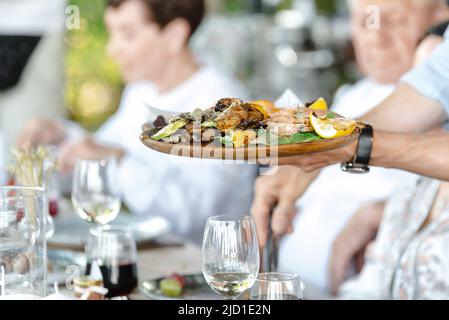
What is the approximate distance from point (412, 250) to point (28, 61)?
9.88 ft

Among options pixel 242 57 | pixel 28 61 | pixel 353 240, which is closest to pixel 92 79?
pixel 242 57

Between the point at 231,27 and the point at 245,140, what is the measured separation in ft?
17.4

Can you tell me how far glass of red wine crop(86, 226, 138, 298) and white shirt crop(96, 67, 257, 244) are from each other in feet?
4.11

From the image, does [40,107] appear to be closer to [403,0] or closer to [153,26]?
[153,26]

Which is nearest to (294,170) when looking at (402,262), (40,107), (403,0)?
(402,262)

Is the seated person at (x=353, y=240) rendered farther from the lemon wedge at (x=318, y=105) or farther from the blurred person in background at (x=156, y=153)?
the lemon wedge at (x=318, y=105)

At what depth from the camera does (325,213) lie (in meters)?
2.67

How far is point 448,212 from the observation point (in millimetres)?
1829

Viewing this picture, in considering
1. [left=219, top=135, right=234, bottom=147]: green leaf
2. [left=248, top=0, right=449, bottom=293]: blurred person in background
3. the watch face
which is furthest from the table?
[left=219, top=135, right=234, bottom=147]: green leaf

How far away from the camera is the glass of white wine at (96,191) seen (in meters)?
1.94

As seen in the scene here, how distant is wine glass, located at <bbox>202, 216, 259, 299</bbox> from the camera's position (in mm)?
1274

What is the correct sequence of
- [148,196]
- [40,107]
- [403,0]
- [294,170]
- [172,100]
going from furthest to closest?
[40,107] → [172,100] → [148,196] → [403,0] → [294,170]

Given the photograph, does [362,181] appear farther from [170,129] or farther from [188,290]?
[170,129]

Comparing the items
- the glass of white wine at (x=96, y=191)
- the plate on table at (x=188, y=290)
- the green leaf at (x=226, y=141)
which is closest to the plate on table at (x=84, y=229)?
the glass of white wine at (x=96, y=191)
